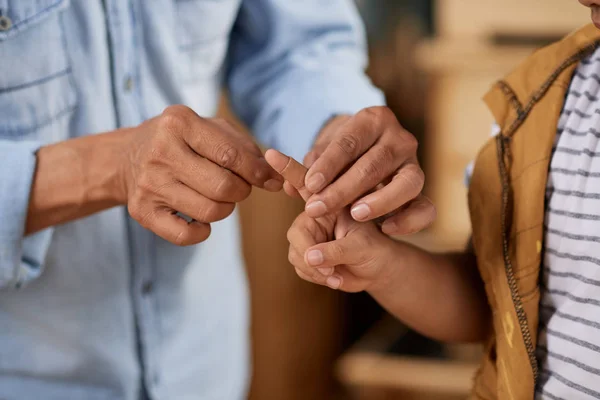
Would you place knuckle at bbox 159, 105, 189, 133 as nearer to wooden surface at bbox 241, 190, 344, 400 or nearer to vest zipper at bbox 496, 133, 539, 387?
vest zipper at bbox 496, 133, 539, 387

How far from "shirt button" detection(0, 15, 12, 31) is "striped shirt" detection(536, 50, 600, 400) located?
68 cm

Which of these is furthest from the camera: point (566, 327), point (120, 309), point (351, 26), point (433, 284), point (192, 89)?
point (351, 26)

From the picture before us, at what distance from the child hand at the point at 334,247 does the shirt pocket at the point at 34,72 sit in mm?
368

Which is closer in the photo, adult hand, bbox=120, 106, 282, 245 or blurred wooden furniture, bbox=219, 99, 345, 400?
adult hand, bbox=120, 106, 282, 245

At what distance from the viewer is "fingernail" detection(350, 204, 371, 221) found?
2.48 ft

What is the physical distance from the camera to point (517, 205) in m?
0.85

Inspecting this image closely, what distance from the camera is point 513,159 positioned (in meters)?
0.87

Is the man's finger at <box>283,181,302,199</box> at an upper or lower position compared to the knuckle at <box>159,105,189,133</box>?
lower

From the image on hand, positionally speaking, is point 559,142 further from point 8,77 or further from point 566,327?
point 8,77

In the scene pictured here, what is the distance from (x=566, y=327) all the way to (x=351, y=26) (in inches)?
26.1

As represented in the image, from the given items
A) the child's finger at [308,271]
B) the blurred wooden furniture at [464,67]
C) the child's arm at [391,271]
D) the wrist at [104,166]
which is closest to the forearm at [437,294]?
the child's arm at [391,271]

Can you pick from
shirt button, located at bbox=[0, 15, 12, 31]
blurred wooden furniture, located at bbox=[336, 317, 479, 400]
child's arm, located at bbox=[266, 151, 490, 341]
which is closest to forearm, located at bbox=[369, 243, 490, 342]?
child's arm, located at bbox=[266, 151, 490, 341]

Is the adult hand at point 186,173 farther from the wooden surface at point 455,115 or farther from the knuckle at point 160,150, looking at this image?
the wooden surface at point 455,115

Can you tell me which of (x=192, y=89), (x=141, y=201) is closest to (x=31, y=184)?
(x=141, y=201)
